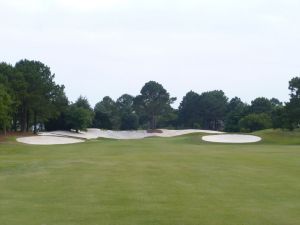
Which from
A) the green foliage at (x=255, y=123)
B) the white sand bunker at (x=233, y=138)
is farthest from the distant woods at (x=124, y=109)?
the white sand bunker at (x=233, y=138)

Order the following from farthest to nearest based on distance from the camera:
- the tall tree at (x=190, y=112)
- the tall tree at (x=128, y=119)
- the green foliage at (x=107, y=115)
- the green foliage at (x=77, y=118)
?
the tall tree at (x=190, y=112)
the tall tree at (x=128, y=119)
the green foliage at (x=107, y=115)
the green foliage at (x=77, y=118)

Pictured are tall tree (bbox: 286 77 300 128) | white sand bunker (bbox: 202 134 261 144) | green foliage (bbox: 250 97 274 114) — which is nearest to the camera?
white sand bunker (bbox: 202 134 261 144)

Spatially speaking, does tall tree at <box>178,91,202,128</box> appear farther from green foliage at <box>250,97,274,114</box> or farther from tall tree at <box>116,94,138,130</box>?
green foliage at <box>250,97,274,114</box>

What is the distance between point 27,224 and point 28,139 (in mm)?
47523

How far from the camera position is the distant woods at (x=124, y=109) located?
237 ft

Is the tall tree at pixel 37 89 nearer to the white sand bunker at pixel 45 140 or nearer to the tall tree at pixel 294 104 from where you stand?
the white sand bunker at pixel 45 140

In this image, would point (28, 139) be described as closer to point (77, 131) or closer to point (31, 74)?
point (31, 74)

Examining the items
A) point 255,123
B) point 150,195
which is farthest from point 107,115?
point 150,195

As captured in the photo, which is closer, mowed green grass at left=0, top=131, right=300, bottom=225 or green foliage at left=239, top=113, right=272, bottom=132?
mowed green grass at left=0, top=131, right=300, bottom=225

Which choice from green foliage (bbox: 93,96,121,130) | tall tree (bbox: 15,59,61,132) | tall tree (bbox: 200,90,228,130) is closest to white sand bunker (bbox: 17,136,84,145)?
tall tree (bbox: 15,59,61,132)

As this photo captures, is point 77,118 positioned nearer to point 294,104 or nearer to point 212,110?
point 294,104

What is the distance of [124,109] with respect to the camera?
148875 millimetres

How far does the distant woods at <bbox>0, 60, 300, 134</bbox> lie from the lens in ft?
237

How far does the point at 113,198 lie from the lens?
47.9 feet
